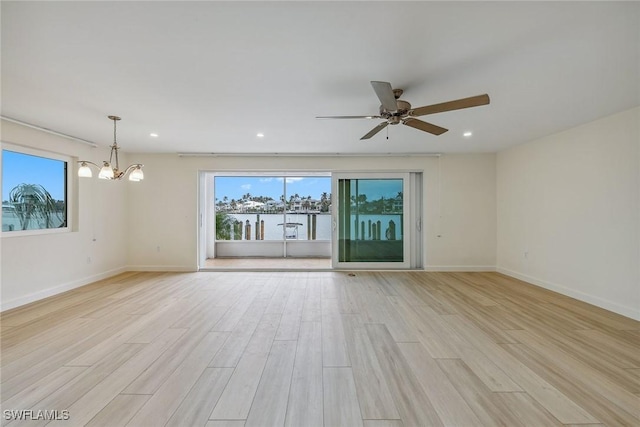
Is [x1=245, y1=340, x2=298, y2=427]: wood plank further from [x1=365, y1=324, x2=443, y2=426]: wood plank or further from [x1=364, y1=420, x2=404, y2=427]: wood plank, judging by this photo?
[x1=365, y1=324, x2=443, y2=426]: wood plank

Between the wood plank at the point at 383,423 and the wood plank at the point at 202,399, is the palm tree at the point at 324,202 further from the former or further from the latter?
the wood plank at the point at 383,423

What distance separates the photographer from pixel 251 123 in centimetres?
361

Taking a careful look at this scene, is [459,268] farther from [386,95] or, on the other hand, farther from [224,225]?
[224,225]

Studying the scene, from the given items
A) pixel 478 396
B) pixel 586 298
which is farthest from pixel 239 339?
pixel 586 298

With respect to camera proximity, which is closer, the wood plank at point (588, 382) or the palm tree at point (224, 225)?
the wood plank at point (588, 382)

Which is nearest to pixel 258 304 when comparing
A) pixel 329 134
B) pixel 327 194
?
pixel 329 134

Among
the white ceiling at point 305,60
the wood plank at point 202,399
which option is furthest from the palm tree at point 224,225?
the wood plank at point 202,399

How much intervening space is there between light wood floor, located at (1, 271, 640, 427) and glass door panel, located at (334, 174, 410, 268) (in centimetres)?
189

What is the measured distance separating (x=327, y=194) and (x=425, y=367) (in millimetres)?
6310

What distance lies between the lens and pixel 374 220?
591cm

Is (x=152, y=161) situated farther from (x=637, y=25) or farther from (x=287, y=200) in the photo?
(x=637, y=25)

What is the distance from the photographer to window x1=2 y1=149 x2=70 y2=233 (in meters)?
3.53

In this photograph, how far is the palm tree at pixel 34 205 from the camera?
364 centimetres
